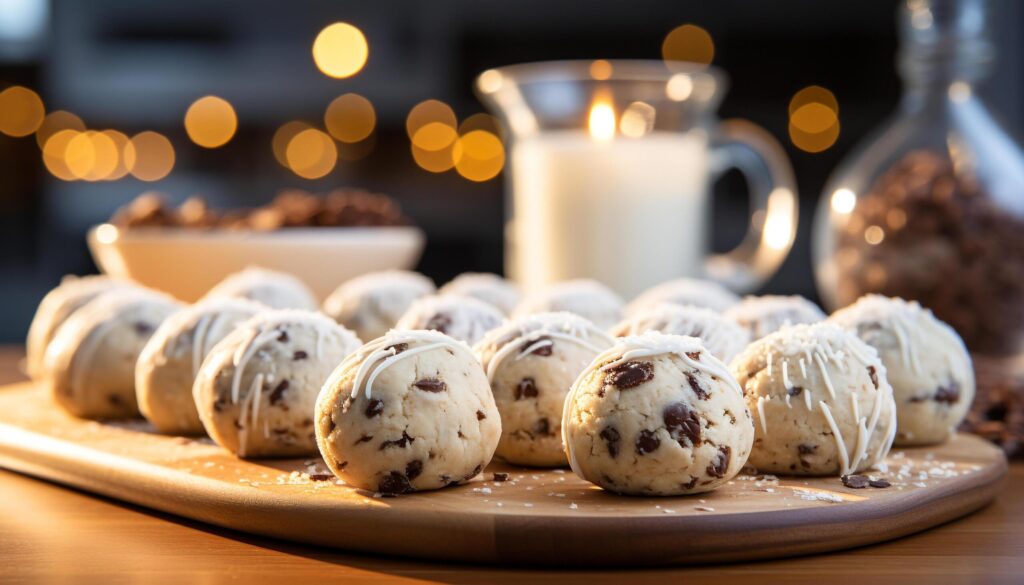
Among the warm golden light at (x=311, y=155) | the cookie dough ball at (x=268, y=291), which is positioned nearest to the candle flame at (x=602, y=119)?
the cookie dough ball at (x=268, y=291)

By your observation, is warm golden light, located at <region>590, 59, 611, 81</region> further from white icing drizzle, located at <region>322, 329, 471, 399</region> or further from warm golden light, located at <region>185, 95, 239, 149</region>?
warm golden light, located at <region>185, 95, 239, 149</region>

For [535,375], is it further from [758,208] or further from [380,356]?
[758,208]

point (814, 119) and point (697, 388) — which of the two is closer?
point (697, 388)

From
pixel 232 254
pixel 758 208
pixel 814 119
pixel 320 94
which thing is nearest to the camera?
pixel 232 254

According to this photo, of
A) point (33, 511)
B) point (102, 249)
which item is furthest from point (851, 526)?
point (102, 249)

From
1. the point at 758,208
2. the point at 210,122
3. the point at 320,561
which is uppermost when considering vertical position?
Result: the point at 210,122

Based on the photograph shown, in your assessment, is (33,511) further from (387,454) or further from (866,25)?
(866,25)

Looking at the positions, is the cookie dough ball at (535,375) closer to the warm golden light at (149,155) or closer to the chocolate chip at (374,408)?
the chocolate chip at (374,408)

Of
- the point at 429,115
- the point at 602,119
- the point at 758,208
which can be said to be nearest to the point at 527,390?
the point at 602,119
